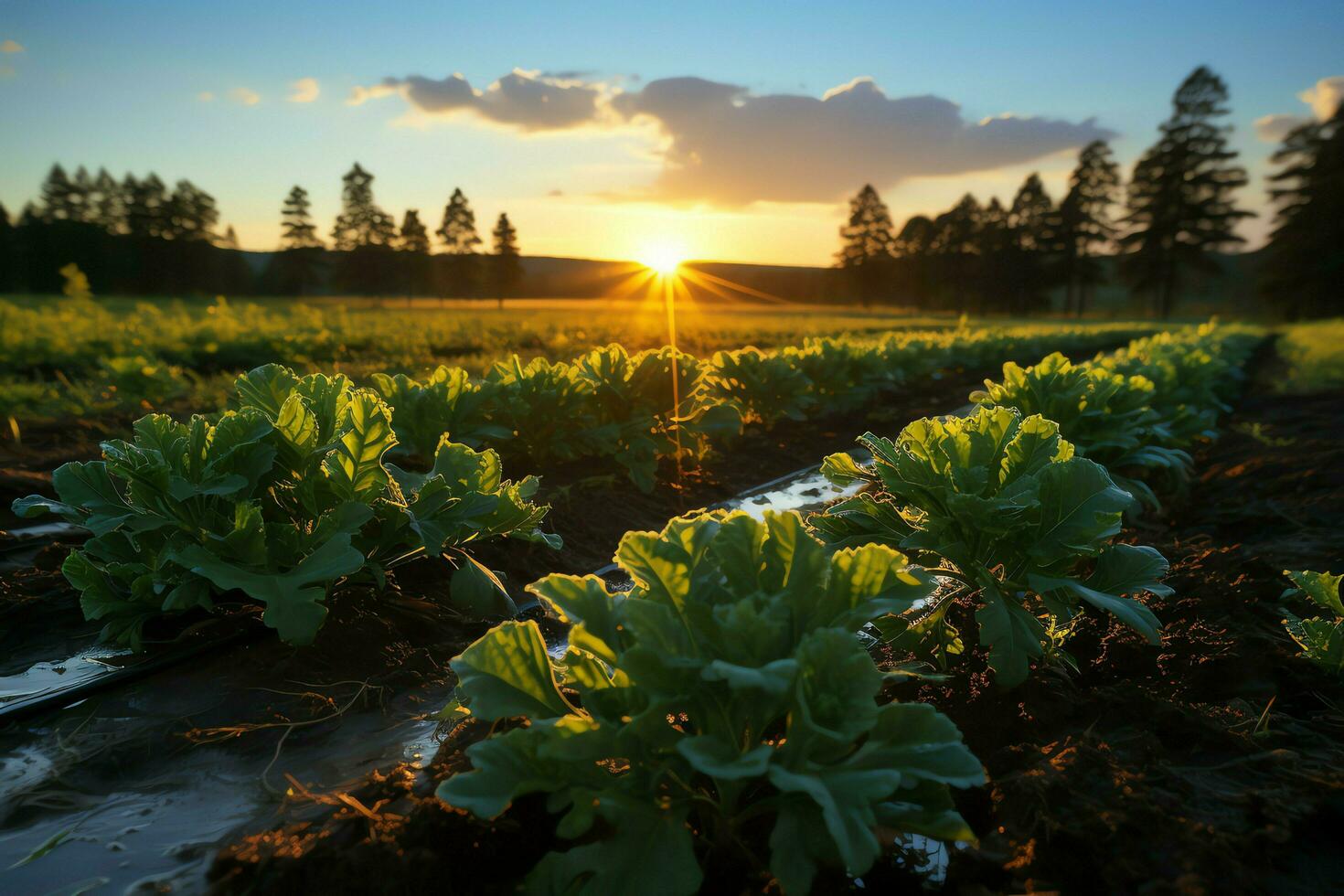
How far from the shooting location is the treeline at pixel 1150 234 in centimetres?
4175

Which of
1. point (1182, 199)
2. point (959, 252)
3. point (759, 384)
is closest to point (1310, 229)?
point (1182, 199)

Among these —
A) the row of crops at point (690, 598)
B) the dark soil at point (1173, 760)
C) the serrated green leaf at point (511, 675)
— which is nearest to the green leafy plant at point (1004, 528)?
the row of crops at point (690, 598)

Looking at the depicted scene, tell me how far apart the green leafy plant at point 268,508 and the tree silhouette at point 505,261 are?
56376 mm

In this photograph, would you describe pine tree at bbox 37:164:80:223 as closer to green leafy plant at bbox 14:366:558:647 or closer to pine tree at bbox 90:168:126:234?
pine tree at bbox 90:168:126:234

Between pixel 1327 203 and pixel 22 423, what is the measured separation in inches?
2181

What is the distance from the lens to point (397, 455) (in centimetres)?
411

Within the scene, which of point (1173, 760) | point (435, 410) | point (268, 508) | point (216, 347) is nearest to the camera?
point (1173, 760)

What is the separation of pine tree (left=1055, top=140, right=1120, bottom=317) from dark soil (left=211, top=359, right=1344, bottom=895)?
56783 millimetres

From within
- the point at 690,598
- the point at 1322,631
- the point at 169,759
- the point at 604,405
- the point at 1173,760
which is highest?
the point at 690,598

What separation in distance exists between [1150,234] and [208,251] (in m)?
61.5

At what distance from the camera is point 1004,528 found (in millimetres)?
1976

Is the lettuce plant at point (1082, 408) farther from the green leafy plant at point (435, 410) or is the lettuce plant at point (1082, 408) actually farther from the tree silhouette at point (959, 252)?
the tree silhouette at point (959, 252)

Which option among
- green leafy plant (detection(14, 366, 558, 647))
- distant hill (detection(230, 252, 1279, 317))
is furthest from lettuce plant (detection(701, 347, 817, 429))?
distant hill (detection(230, 252, 1279, 317))

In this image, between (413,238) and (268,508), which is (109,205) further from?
(268,508)
